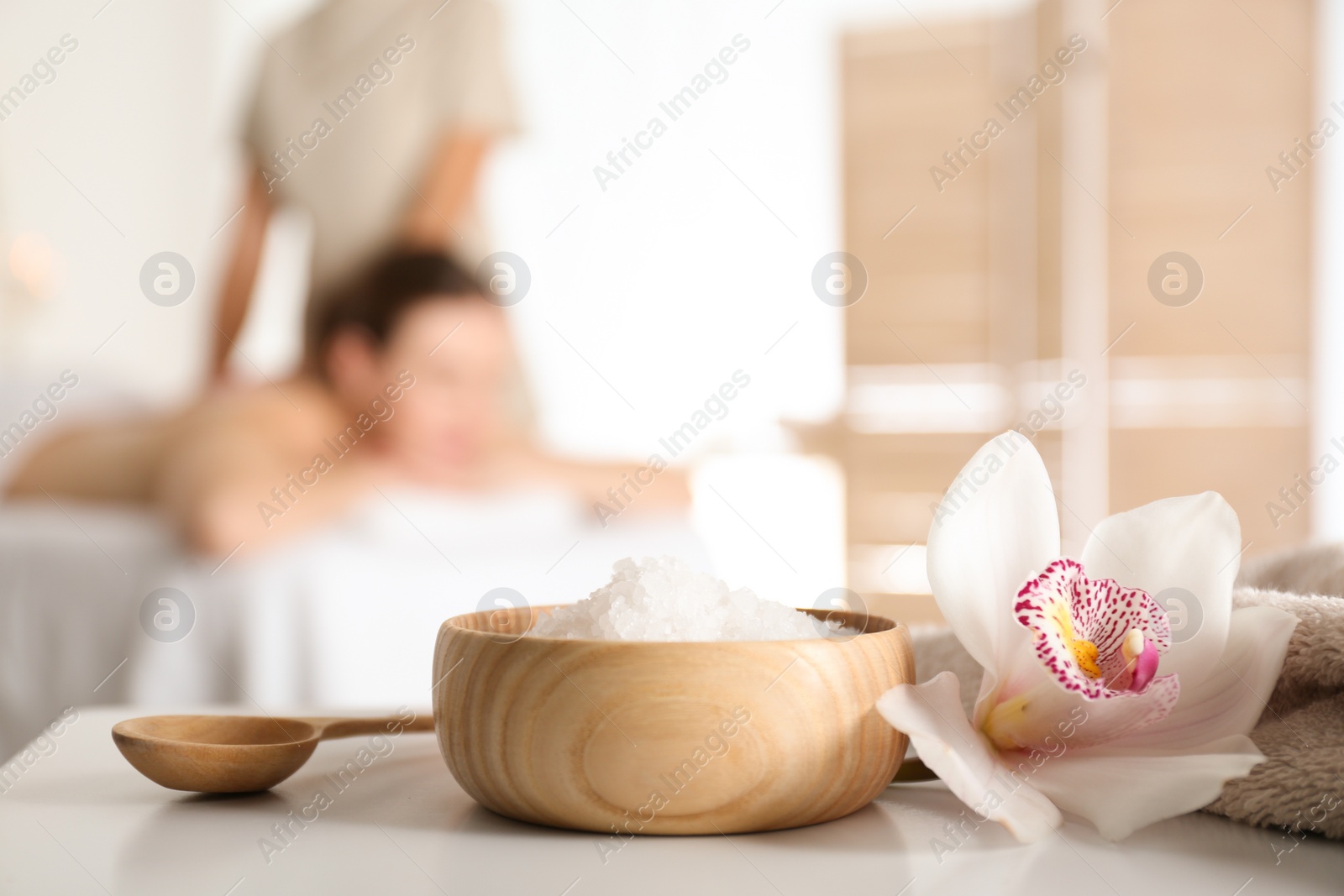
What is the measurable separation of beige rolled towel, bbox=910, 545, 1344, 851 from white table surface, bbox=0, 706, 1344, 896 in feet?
0.03

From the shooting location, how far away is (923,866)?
0.40 m

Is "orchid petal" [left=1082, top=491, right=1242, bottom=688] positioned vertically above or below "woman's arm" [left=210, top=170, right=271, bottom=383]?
below

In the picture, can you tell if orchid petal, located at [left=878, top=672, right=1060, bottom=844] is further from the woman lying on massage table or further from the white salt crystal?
the woman lying on massage table

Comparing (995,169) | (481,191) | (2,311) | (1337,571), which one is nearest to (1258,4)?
(995,169)

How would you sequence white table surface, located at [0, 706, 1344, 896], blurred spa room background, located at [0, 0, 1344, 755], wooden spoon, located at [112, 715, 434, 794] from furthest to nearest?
1. blurred spa room background, located at [0, 0, 1344, 755]
2. wooden spoon, located at [112, 715, 434, 794]
3. white table surface, located at [0, 706, 1344, 896]

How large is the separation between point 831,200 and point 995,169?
0.41 m

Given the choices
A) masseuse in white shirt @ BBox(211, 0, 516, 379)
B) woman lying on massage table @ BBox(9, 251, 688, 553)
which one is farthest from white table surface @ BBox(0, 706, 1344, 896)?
masseuse in white shirt @ BBox(211, 0, 516, 379)

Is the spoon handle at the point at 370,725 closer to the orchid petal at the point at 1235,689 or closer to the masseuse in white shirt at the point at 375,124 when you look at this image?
the orchid petal at the point at 1235,689

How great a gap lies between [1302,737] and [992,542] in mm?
146

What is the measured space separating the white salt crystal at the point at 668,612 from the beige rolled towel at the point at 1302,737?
0.65 feet

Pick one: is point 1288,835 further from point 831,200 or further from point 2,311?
point 2,311

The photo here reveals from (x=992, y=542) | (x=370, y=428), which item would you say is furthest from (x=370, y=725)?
(x=370, y=428)

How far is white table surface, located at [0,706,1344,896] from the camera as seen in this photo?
380 mm

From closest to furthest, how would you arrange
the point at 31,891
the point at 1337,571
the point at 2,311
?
the point at 31,891 → the point at 1337,571 → the point at 2,311
